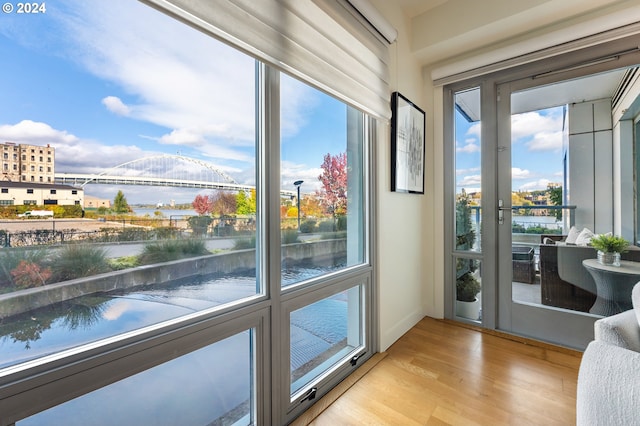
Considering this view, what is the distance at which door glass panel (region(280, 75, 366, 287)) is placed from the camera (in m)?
1.50

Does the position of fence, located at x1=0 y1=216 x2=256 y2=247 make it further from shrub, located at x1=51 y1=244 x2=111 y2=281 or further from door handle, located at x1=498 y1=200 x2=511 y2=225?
door handle, located at x1=498 y1=200 x2=511 y2=225

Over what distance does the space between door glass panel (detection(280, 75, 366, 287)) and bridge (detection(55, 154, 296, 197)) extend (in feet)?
1.17

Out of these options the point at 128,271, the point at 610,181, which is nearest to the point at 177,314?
the point at 128,271

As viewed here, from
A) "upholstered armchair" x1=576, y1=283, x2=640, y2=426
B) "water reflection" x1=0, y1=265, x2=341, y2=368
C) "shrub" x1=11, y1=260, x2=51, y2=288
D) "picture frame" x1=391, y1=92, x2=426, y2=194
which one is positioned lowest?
"upholstered armchair" x1=576, y1=283, x2=640, y2=426

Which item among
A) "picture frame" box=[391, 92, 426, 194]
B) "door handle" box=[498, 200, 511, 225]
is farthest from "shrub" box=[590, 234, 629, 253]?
"picture frame" box=[391, 92, 426, 194]

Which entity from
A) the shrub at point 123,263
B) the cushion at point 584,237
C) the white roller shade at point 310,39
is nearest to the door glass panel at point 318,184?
the white roller shade at point 310,39

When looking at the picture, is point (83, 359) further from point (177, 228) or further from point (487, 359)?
point (487, 359)

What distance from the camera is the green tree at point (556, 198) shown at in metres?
2.23

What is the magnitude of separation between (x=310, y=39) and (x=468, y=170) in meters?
1.94

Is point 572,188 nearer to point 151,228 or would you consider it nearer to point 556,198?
point 556,198

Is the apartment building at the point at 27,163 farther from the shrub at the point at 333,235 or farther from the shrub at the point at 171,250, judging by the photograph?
the shrub at the point at 333,235

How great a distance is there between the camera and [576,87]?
217cm

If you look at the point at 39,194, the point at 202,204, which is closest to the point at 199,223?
the point at 202,204

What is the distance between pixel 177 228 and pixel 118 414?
647mm
